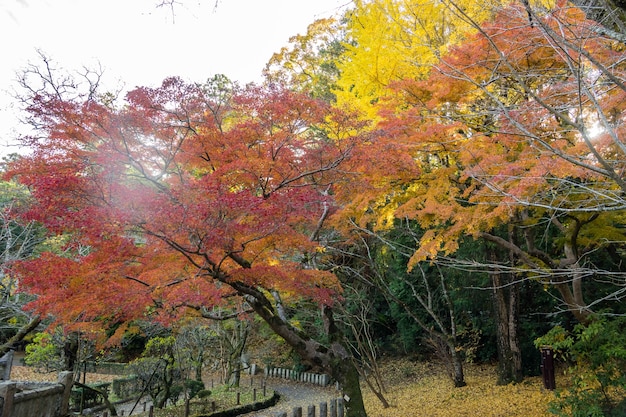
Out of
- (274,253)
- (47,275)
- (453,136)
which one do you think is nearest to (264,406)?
(274,253)

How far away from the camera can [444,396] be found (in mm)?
9555

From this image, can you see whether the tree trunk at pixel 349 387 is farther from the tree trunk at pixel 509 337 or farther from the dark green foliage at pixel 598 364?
the tree trunk at pixel 509 337

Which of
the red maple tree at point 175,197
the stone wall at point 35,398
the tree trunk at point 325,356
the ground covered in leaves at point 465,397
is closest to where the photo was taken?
the red maple tree at point 175,197

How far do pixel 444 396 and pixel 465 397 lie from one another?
65cm

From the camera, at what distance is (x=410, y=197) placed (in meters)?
6.84

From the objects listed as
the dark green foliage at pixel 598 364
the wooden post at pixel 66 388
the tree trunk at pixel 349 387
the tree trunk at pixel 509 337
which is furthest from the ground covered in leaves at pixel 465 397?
the wooden post at pixel 66 388

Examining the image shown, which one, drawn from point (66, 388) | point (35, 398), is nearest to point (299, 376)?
point (66, 388)

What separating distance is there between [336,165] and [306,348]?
3.18 meters

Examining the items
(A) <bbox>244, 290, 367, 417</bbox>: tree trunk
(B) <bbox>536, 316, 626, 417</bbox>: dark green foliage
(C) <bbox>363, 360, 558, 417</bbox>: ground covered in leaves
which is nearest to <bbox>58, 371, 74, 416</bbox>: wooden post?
(A) <bbox>244, 290, 367, 417</bbox>: tree trunk

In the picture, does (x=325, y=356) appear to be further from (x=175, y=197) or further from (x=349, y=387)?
(x=175, y=197)

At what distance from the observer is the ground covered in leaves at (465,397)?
25.2 feet

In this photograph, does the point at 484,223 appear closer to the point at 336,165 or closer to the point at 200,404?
the point at 336,165

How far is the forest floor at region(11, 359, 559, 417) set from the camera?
7.77m

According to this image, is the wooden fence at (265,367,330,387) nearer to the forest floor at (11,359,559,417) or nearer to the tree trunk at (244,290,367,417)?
the forest floor at (11,359,559,417)
